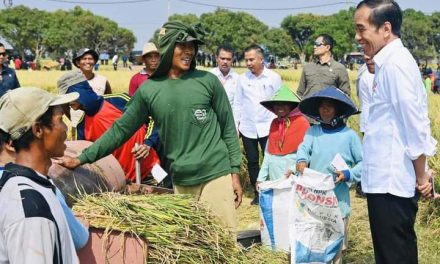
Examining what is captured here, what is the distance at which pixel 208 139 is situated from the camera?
3.48 meters

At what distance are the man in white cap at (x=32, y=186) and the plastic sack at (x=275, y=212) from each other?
7.70 feet

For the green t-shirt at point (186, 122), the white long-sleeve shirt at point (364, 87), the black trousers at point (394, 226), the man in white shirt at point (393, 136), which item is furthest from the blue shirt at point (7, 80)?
the black trousers at point (394, 226)

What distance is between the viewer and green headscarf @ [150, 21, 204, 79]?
3373mm

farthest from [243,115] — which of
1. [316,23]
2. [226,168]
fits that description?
[316,23]

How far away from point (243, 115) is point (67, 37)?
63.0 metres

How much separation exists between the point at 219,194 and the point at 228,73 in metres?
3.68

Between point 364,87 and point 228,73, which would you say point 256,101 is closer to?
point 228,73

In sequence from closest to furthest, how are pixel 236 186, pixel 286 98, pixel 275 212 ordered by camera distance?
pixel 236 186
pixel 275 212
pixel 286 98

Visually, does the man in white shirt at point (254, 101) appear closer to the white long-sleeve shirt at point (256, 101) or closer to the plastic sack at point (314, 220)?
the white long-sleeve shirt at point (256, 101)

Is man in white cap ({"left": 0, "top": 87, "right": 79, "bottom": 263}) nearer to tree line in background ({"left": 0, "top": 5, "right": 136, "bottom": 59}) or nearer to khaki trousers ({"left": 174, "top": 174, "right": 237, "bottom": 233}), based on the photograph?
khaki trousers ({"left": 174, "top": 174, "right": 237, "bottom": 233})

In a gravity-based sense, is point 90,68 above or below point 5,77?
above

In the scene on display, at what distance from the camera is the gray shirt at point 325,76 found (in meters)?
6.57

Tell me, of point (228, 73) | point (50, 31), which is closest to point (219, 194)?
point (228, 73)

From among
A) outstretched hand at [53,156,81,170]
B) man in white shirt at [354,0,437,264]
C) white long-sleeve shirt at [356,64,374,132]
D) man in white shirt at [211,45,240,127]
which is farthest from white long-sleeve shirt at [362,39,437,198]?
man in white shirt at [211,45,240,127]
